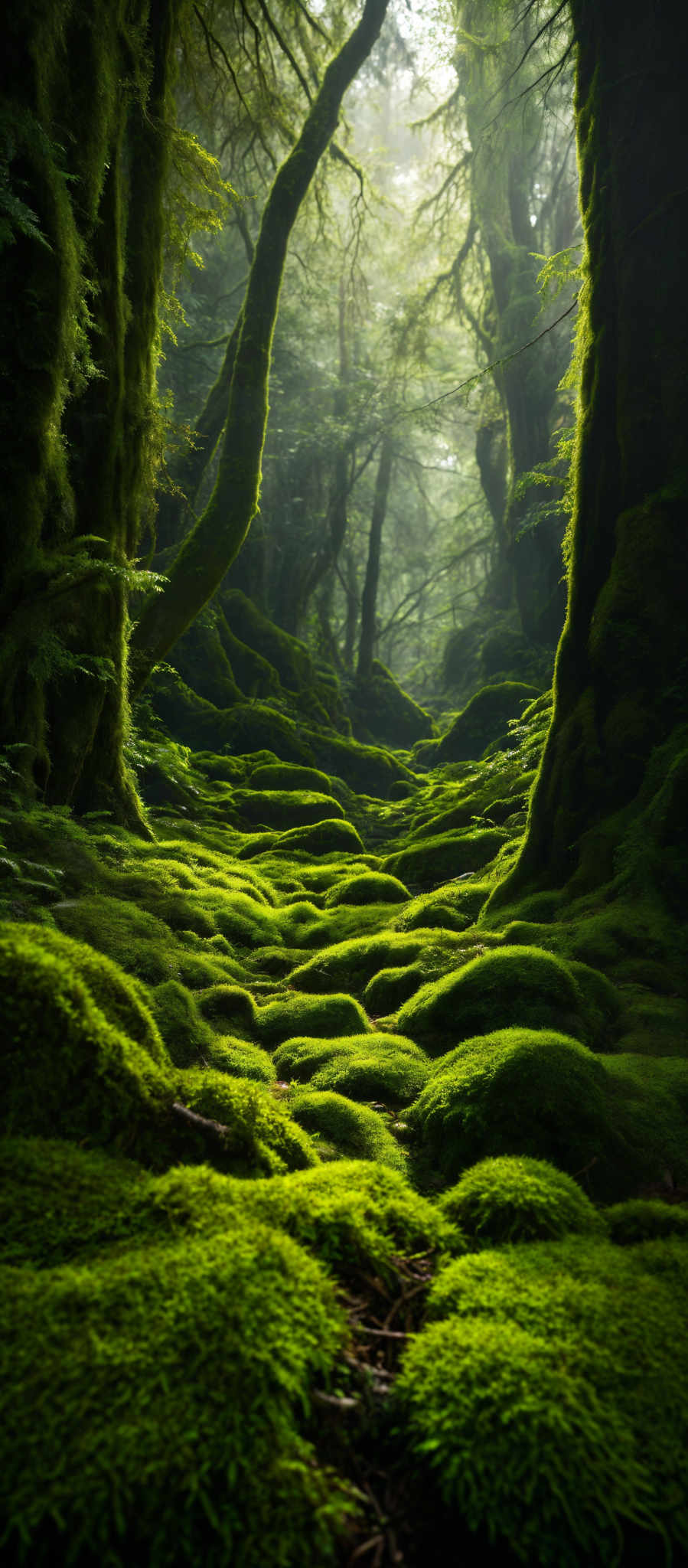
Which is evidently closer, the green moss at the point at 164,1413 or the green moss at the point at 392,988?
the green moss at the point at 164,1413

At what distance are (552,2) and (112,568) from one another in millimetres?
9509

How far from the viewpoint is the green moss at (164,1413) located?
1.37 metres

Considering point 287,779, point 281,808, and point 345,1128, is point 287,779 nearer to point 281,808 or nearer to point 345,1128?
point 281,808

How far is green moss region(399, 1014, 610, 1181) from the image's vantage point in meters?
3.41

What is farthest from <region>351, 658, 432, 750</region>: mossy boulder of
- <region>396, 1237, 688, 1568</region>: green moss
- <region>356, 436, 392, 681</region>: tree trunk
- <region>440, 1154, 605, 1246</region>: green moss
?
<region>396, 1237, 688, 1568</region>: green moss

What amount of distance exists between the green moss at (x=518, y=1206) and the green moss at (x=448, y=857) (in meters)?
6.40

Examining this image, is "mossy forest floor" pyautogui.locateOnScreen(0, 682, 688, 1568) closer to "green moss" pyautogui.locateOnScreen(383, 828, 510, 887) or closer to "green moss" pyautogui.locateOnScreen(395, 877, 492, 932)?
"green moss" pyautogui.locateOnScreen(395, 877, 492, 932)

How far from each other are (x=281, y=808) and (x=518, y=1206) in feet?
34.7

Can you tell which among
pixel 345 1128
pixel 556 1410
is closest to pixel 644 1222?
pixel 556 1410

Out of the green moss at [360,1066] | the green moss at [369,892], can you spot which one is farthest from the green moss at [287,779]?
the green moss at [360,1066]

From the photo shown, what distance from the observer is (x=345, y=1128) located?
3.84 meters

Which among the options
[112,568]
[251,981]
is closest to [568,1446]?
[251,981]

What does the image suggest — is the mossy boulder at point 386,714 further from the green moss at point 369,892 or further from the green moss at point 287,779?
the green moss at point 369,892

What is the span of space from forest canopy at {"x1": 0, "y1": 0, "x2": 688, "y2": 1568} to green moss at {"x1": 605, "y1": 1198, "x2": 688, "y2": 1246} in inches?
0.7
